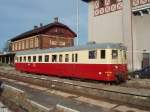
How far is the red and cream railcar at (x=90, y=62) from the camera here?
24.1 meters

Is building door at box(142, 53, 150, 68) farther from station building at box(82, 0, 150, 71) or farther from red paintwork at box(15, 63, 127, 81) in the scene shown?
red paintwork at box(15, 63, 127, 81)

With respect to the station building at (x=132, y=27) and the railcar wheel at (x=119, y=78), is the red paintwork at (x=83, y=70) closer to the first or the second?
the railcar wheel at (x=119, y=78)

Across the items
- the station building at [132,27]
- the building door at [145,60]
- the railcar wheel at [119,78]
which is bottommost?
the railcar wheel at [119,78]

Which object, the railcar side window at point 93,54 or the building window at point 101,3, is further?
the building window at point 101,3

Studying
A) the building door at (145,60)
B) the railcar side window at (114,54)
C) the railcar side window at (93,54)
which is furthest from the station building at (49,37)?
the railcar side window at (114,54)

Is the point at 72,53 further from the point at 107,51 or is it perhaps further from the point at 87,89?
the point at 87,89

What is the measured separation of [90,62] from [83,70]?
109 cm

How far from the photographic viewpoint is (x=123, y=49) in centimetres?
2547

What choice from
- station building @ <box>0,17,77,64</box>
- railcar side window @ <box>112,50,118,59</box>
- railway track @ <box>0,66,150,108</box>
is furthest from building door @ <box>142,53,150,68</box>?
station building @ <box>0,17,77,64</box>

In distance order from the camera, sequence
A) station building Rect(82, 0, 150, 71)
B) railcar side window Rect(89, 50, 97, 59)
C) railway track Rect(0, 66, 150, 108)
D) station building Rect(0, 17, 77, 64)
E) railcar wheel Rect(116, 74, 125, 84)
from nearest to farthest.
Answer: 1. railway track Rect(0, 66, 150, 108)
2. railcar wheel Rect(116, 74, 125, 84)
3. railcar side window Rect(89, 50, 97, 59)
4. station building Rect(82, 0, 150, 71)
5. station building Rect(0, 17, 77, 64)

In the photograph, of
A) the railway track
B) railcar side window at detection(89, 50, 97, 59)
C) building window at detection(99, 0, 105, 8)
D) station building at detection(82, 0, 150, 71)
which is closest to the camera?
the railway track

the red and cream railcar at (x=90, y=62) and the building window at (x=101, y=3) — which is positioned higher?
the building window at (x=101, y=3)

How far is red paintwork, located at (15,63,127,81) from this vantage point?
24030mm

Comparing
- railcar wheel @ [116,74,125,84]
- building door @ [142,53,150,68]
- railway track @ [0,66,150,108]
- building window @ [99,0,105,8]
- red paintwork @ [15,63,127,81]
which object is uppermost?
building window @ [99,0,105,8]
